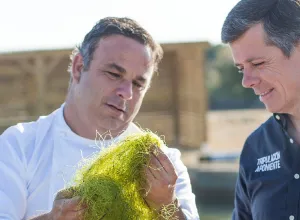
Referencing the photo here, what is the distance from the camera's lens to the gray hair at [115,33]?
3818 mm

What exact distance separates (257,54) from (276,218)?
763 millimetres

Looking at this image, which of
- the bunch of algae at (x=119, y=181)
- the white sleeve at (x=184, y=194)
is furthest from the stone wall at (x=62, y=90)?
the bunch of algae at (x=119, y=181)

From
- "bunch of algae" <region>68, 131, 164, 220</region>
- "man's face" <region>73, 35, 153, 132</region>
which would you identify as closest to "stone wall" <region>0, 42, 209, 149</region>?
"man's face" <region>73, 35, 153, 132</region>

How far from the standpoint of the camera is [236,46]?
11.1 ft

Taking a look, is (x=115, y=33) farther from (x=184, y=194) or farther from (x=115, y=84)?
(x=184, y=194)

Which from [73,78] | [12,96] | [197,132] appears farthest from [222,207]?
[73,78]

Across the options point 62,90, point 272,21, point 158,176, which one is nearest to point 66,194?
point 158,176

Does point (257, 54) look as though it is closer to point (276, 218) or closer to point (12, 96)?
point (276, 218)

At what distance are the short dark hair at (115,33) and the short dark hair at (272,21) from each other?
555 mm

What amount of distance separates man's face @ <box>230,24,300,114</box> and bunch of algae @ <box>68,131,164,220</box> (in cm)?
59

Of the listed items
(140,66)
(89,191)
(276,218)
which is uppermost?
(140,66)

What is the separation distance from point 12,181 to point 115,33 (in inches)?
36.5

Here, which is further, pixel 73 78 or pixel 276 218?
pixel 73 78

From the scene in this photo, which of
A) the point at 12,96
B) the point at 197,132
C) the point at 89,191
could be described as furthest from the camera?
the point at 197,132
